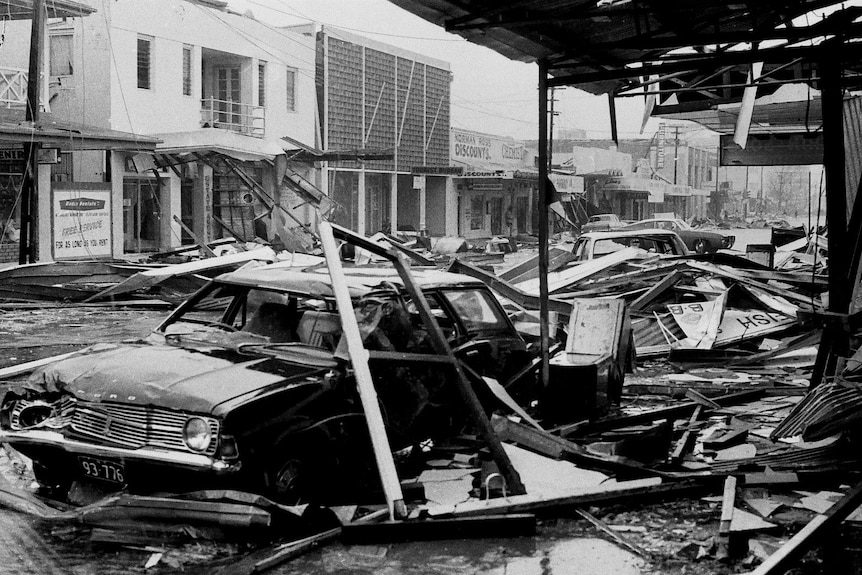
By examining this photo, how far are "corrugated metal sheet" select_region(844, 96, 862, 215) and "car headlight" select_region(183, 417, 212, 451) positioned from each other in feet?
23.2

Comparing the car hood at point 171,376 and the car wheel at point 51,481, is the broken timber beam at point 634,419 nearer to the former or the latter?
the car hood at point 171,376

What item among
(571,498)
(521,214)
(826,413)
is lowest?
(571,498)

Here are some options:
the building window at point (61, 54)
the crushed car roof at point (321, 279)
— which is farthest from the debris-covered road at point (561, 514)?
the building window at point (61, 54)

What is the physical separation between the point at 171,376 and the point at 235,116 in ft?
102

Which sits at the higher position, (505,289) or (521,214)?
(521,214)

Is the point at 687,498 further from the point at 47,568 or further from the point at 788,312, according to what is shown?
the point at 788,312

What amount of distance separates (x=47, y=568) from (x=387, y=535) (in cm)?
174

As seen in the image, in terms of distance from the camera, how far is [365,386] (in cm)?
552

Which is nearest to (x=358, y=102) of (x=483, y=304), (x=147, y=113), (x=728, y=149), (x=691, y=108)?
(x=147, y=113)

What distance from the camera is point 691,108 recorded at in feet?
42.2

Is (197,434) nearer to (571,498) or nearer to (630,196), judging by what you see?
(571,498)

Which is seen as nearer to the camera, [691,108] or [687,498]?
[687,498]

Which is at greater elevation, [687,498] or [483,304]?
[483,304]

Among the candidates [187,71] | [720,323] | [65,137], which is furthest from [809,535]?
[187,71]
